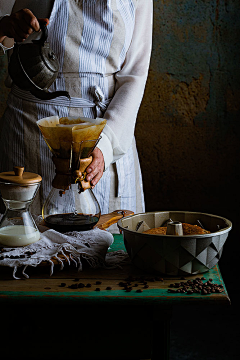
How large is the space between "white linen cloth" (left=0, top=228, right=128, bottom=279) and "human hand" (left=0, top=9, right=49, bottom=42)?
0.64 metres

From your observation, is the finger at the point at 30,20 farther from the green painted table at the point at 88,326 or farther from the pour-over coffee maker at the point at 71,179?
the green painted table at the point at 88,326

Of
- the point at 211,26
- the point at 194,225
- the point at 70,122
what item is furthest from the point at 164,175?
the point at 194,225

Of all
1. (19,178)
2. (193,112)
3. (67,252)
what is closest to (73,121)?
(19,178)

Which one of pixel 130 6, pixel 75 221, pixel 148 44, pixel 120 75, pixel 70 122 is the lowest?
pixel 75 221

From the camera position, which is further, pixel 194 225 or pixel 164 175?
pixel 164 175

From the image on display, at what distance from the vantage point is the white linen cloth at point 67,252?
1.01m

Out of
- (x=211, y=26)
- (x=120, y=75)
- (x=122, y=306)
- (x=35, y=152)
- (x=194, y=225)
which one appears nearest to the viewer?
(x=122, y=306)

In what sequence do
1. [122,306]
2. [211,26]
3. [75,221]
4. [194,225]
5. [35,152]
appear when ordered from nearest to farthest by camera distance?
[122,306] → [194,225] → [75,221] → [35,152] → [211,26]

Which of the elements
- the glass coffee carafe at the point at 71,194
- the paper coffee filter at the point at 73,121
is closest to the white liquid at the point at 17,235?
the glass coffee carafe at the point at 71,194

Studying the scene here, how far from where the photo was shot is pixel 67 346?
3.10 ft

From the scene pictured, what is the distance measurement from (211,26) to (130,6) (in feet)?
3.79

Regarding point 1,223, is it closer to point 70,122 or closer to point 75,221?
point 75,221

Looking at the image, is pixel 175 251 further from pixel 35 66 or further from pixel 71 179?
pixel 35 66

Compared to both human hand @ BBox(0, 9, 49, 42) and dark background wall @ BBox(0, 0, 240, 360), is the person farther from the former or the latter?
dark background wall @ BBox(0, 0, 240, 360)
